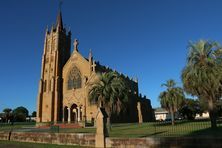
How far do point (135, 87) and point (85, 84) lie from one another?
27.0 meters

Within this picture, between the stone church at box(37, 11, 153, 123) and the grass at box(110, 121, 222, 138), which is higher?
the stone church at box(37, 11, 153, 123)

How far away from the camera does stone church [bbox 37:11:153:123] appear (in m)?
51.0

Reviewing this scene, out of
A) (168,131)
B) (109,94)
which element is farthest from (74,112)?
(168,131)

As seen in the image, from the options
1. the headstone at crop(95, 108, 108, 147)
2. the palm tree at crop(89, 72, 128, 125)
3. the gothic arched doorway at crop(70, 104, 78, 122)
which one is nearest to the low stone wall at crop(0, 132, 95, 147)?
the headstone at crop(95, 108, 108, 147)

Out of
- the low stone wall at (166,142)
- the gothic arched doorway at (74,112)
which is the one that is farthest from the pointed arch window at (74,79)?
the low stone wall at (166,142)

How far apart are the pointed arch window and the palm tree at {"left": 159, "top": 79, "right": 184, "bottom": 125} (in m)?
24.2

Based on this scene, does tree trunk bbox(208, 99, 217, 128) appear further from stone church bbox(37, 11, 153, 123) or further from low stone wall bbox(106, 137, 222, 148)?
stone church bbox(37, 11, 153, 123)

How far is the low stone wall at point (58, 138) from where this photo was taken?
16.9 m

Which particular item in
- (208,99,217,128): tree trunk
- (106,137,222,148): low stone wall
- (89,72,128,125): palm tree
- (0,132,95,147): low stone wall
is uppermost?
(89,72,128,125): palm tree

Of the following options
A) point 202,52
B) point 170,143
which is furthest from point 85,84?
point 170,143

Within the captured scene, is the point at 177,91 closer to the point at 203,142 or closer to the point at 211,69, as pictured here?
the point at 211,69

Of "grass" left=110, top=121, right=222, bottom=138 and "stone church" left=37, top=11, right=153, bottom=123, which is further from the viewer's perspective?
"stone church" left=37, top=11, right=153, bottom=123

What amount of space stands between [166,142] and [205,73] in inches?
409

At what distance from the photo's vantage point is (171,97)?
33969 millimetres
